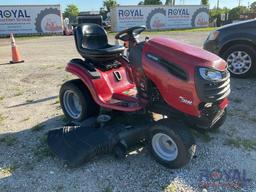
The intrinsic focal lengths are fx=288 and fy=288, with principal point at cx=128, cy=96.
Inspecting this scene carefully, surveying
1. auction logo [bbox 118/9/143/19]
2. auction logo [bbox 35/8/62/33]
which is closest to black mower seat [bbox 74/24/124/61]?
auction logo [bbox 35/8/62/33]

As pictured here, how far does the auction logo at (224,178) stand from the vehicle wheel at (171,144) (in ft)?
0.88

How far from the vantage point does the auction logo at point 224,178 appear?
9.64 ft

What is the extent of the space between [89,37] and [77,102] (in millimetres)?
1005

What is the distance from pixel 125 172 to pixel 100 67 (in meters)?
1.63

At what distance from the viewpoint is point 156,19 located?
95.0ft

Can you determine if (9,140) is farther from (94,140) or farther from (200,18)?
(200,18)

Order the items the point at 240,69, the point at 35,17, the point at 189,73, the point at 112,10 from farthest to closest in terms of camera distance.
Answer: the point at 112,10 → the point at 35,17 → the point at 240,69 → the point at 189,73

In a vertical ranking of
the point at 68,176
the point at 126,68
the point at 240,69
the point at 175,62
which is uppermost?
the point at 175,62

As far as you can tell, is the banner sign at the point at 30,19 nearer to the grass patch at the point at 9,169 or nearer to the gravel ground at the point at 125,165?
the gravel ground at the point at 125,165

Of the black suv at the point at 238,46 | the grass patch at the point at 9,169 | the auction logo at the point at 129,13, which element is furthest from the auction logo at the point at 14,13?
the grass patch at the point at 9,169

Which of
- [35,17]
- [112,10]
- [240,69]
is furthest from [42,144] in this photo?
[112,10]

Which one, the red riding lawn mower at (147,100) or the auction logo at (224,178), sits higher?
the red riding lawn mower at (147,100)

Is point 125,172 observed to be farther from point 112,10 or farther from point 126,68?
point 112,10

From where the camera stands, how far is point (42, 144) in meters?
3.81
